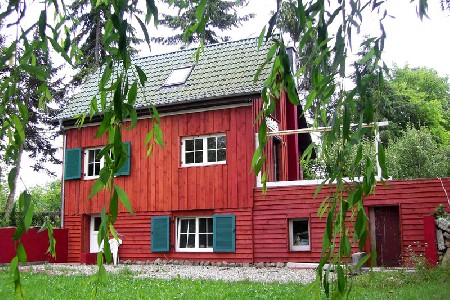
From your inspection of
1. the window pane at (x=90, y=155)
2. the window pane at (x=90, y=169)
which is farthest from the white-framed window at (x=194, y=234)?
the window pane at (x=90, y=155)

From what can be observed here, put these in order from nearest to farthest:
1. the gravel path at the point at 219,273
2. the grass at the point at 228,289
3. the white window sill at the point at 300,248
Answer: the grass at the point at 228,289 < the gravel path at the point at 219,273 < the white window sill at the point at 300,248

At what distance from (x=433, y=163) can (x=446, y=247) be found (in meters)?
14.7

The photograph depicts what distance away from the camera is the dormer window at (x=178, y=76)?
621 inches

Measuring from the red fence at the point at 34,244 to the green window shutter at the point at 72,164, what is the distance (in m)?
1.60

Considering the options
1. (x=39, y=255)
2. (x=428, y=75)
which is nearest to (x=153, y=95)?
(x=39, y=255)

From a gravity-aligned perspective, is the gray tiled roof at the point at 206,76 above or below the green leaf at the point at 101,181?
above

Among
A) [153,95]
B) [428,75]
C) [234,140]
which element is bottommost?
[234,140]

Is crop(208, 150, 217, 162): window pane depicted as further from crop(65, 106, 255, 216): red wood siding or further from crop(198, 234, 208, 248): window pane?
crop(198, 234, 208, 248): window pane

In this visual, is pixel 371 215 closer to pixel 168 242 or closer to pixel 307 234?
pixel 307 234

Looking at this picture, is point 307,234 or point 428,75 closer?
point 307,234

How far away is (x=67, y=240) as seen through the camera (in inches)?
626

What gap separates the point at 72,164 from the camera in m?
15.9

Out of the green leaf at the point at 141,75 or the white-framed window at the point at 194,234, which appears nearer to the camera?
the green leaf at the point at 141,75

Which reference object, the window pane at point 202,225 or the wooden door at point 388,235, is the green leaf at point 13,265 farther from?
the window pane at point 202,225
